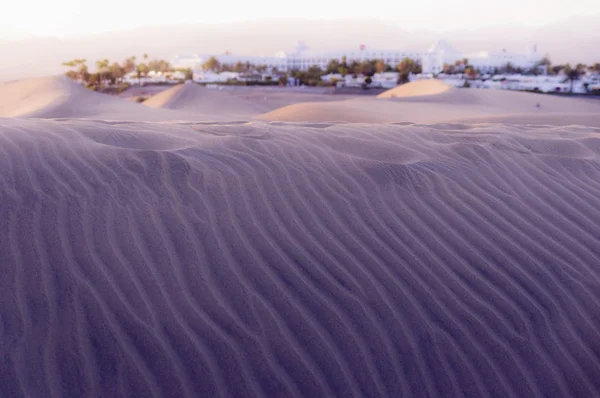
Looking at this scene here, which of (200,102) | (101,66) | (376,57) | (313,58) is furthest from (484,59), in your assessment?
(200,102)

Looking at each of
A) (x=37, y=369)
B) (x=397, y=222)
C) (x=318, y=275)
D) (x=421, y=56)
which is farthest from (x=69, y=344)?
(x=421, y=56)

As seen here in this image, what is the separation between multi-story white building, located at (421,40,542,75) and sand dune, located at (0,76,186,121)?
64.5m

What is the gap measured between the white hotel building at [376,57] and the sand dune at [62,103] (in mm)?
63481

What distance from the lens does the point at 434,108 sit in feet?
63.4

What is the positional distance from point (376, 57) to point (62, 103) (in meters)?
83.6

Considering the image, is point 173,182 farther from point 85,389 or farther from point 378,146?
point 378,146

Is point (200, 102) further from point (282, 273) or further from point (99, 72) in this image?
point (99, 72)

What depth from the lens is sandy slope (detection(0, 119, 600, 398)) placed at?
2.51m

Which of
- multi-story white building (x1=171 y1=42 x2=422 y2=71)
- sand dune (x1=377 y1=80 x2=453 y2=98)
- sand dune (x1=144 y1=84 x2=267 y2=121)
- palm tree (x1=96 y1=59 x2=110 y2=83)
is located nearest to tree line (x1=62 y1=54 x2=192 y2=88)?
palm tree (x1=96 y1=59 x2=110 y2=83)

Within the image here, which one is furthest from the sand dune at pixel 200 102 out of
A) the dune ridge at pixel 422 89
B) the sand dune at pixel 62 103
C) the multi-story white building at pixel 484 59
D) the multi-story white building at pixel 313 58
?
the multi-story white building at pixel 313 58

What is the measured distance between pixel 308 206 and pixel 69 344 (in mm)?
1616

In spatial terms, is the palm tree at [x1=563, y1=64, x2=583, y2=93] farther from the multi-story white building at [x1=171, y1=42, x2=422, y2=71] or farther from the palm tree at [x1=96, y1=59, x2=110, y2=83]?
the multi-story white building at [x1=171, y1=42, x2=422, y2=71]

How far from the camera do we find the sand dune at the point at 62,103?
48.9 ft

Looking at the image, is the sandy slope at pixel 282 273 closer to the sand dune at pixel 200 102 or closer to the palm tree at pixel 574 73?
the sand dune at pixel 200 102
